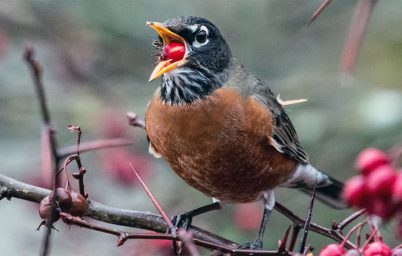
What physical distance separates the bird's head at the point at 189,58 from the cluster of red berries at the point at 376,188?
1.19 metres

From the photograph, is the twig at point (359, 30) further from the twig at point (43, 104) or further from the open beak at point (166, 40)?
the open beak at point (166, 40)

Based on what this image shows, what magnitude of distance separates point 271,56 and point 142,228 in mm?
2401

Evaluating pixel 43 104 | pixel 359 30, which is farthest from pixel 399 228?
pixel 43 104

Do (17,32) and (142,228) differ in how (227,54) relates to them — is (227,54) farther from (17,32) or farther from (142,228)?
(17,32)

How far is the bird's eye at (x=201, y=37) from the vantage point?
2.77 meters

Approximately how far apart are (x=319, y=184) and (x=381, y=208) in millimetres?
2125

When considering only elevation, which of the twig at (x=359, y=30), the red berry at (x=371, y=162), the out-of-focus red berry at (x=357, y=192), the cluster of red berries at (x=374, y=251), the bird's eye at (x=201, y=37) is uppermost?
the bird's eye at (x=201, y=37)

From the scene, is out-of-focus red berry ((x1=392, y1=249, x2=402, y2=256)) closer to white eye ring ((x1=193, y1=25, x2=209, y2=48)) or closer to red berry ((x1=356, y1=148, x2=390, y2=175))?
red berry ((x1=356, y1=148, x2=390, y2=175))

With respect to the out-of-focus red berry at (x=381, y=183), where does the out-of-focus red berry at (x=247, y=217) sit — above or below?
above

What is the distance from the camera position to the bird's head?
8.62 feet

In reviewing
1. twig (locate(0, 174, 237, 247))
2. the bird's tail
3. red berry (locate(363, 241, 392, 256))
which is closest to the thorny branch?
twig (locate(0, 174, 237, 247))

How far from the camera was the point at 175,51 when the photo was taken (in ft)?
8.86

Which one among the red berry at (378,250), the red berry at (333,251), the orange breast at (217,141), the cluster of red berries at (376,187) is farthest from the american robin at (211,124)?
the cluster of red berries at (376,187)

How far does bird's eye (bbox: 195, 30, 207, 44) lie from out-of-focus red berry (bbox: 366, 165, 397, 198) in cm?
149
